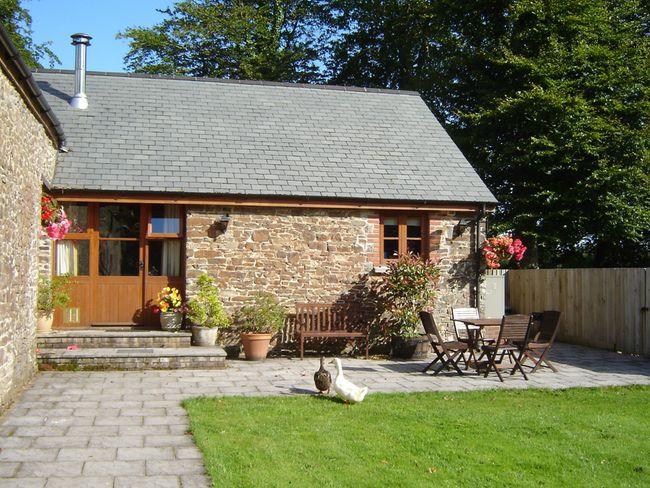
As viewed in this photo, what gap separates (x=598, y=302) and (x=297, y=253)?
21.7 ft

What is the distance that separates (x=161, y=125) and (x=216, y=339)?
188 inches

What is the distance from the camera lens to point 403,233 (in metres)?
14.0

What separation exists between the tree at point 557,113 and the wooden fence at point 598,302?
327 cm

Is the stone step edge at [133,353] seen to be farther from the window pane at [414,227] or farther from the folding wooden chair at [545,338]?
the folding wooden chair at [545,338]

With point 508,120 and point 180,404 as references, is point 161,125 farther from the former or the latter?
point 508,120

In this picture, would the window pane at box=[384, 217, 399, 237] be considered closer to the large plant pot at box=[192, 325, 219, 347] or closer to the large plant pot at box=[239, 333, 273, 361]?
the large plant pot at box=[239, 333, 273, 361]

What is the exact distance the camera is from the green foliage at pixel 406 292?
13047mm

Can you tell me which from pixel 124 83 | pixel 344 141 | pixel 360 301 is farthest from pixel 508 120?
pixel 124 83

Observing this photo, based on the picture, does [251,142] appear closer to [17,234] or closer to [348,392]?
[17,234]

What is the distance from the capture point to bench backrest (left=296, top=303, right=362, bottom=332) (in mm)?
13023

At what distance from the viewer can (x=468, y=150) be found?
22.0m

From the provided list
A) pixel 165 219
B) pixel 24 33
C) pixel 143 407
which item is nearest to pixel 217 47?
pixel 24 33

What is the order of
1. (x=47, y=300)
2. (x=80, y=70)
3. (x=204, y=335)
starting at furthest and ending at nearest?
(x=80, y=70) → (x=204, y=335) → (x=47, y=300)

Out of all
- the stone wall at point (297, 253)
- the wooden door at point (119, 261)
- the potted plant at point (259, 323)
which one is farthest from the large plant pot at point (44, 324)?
the potted plant at point (259, 323)
